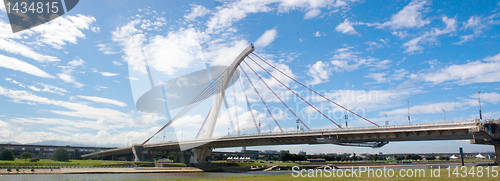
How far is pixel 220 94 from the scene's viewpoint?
6400cm

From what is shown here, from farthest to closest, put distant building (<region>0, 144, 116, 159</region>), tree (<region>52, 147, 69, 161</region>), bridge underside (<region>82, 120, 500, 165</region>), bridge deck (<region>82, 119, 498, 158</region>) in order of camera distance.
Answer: distant building (<region>0, 144, 116, 159</region>) → tree (<region>52, 147, 69, 161</region>) → bridge deck (<region>82, 119, 498, 158</region>) → bridge underside (<region>82, 120, 500, 165</region>)

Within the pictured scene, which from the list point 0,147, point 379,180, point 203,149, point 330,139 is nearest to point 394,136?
point 330,139

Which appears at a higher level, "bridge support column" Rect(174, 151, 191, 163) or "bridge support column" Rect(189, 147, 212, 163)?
"bridge support column" Rect(189, 147, 212, 163)

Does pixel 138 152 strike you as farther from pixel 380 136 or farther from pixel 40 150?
pixel 40 150

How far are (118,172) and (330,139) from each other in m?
38.7

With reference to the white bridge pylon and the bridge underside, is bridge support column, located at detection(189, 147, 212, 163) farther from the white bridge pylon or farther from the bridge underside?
the white bridge pylon

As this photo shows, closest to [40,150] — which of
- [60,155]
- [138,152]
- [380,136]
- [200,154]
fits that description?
[60,155]

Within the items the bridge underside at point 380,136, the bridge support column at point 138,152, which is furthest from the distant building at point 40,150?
the bridge underside at point 380,136

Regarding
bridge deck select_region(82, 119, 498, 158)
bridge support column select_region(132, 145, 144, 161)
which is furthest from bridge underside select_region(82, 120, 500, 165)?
bridge support column select_region(132, 145, 144, 161)

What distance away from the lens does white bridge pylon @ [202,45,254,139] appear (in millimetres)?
59844

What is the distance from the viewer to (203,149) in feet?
234

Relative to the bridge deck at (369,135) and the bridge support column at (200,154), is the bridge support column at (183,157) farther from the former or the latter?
the bridge deck at (369,135)

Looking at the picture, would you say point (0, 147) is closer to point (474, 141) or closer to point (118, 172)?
point (118, 172)

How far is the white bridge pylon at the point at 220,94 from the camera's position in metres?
59.8
